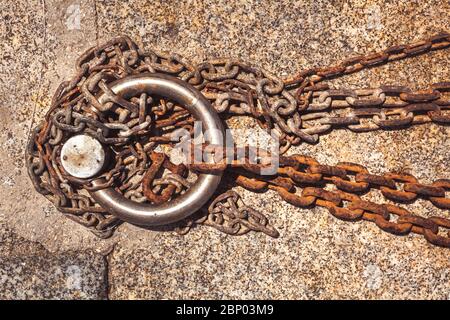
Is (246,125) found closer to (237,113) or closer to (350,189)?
(237,113)

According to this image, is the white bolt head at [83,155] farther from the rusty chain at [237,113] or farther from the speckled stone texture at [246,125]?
the speckled stone texture at [246,125]

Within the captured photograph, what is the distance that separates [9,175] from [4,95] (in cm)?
35

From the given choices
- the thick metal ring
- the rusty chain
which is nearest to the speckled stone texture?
the rusty chain

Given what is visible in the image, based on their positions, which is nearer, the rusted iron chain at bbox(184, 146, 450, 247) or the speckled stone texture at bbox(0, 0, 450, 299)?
the rusted iron chain at bbox(184, 146, 450, 247)

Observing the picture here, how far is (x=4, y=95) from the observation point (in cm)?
227

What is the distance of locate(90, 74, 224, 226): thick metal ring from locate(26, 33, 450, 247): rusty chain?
0.04 m

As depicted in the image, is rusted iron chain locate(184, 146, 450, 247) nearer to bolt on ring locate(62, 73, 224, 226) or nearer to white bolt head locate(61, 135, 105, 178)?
bolt on ring locate(62, 73, 224, 226)

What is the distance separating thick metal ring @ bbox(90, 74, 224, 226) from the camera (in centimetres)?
205

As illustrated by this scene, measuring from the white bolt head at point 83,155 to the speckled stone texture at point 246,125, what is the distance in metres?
0.29

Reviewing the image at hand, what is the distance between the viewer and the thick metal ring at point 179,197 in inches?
80.9

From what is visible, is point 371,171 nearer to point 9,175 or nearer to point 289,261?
point 289,261

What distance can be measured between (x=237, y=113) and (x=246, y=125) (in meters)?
0.12

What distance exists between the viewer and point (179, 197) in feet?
6.93
